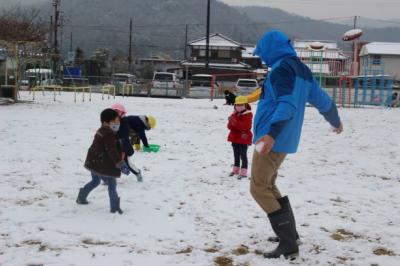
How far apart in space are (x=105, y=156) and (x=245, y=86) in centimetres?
3157

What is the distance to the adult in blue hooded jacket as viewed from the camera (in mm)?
3955

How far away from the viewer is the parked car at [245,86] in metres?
34.8

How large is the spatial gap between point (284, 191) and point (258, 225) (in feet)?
5.58

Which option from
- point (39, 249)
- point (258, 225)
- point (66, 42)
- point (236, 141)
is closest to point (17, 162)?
point (236, 141)

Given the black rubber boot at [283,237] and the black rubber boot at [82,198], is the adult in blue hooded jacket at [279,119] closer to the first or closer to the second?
the black rubber boot at [283,237]

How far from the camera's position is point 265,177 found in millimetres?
4262

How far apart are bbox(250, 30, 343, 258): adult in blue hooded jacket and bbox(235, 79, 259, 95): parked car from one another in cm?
3015

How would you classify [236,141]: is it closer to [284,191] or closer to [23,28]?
[284,191]

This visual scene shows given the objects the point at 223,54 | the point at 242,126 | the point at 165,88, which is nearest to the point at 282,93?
the point at 242,126

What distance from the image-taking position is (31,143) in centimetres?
1024

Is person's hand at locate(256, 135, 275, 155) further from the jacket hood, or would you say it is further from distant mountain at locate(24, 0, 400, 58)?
distant mountain at locate(24, 0, 400, 58)

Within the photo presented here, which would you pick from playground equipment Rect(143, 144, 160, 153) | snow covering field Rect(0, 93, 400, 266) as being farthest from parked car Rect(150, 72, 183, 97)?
playground equipment Rect(143, 144, 160, 153)

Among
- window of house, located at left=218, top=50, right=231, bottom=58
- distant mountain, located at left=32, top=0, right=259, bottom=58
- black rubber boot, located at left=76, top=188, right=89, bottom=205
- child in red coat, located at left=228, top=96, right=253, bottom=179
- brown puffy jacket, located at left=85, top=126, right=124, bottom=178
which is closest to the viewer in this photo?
brown puffy jacket, located at left=85, top=126, right=124, bottom=178

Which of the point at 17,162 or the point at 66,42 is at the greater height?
the point at 66,42
